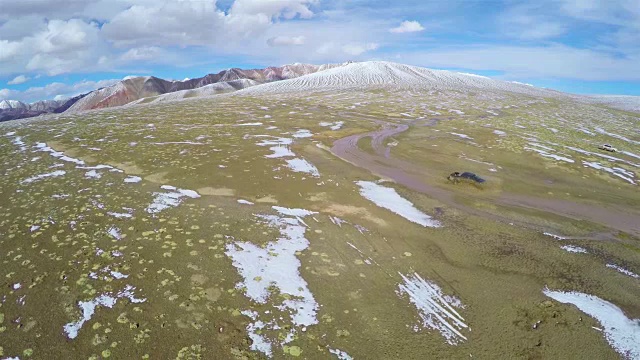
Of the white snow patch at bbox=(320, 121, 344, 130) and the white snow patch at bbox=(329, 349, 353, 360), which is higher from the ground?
the white snow patch at bbox=(320, 121, 344, 130)

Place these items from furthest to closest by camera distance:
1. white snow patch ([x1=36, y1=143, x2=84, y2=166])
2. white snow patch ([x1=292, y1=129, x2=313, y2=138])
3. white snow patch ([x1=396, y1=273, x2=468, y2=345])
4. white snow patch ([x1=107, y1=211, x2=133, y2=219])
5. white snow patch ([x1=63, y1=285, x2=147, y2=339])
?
white snow patch ([x1=292, y1=129, x2=313, y2=138]) → white snow patch ([x1=36, y1=143, x2=84, y2=166]) → white snow patch ([x1=107, y1=211, x2=133, y2=219]) → white snow patch ([x1=396, y1=273, x2=468, y2=345]) → white snow patch ([x1=63, y1=285, x2=147, y2=339])

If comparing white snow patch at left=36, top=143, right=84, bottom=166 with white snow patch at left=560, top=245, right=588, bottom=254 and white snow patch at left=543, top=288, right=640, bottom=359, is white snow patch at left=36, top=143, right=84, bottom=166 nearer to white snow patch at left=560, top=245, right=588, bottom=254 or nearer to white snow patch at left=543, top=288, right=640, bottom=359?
white snow patch at left=543, top=288, right=640, bottom=359

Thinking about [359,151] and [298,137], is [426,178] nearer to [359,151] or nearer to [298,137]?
[359,151]

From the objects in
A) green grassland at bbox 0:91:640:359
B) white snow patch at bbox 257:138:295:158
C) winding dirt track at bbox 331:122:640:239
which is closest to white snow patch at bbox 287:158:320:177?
green grassland at bbox 0:91:640:359

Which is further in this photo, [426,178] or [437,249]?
[426,178]

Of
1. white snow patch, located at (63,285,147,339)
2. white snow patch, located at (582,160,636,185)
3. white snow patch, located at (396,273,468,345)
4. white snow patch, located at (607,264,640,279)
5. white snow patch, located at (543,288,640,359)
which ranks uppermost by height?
white snow patch, located at (63,285,147,339)

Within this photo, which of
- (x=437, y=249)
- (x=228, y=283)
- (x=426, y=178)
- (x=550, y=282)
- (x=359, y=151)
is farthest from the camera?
(x=359, y=151)

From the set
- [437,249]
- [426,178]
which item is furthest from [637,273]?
[426,178]

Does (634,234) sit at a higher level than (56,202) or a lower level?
lower
